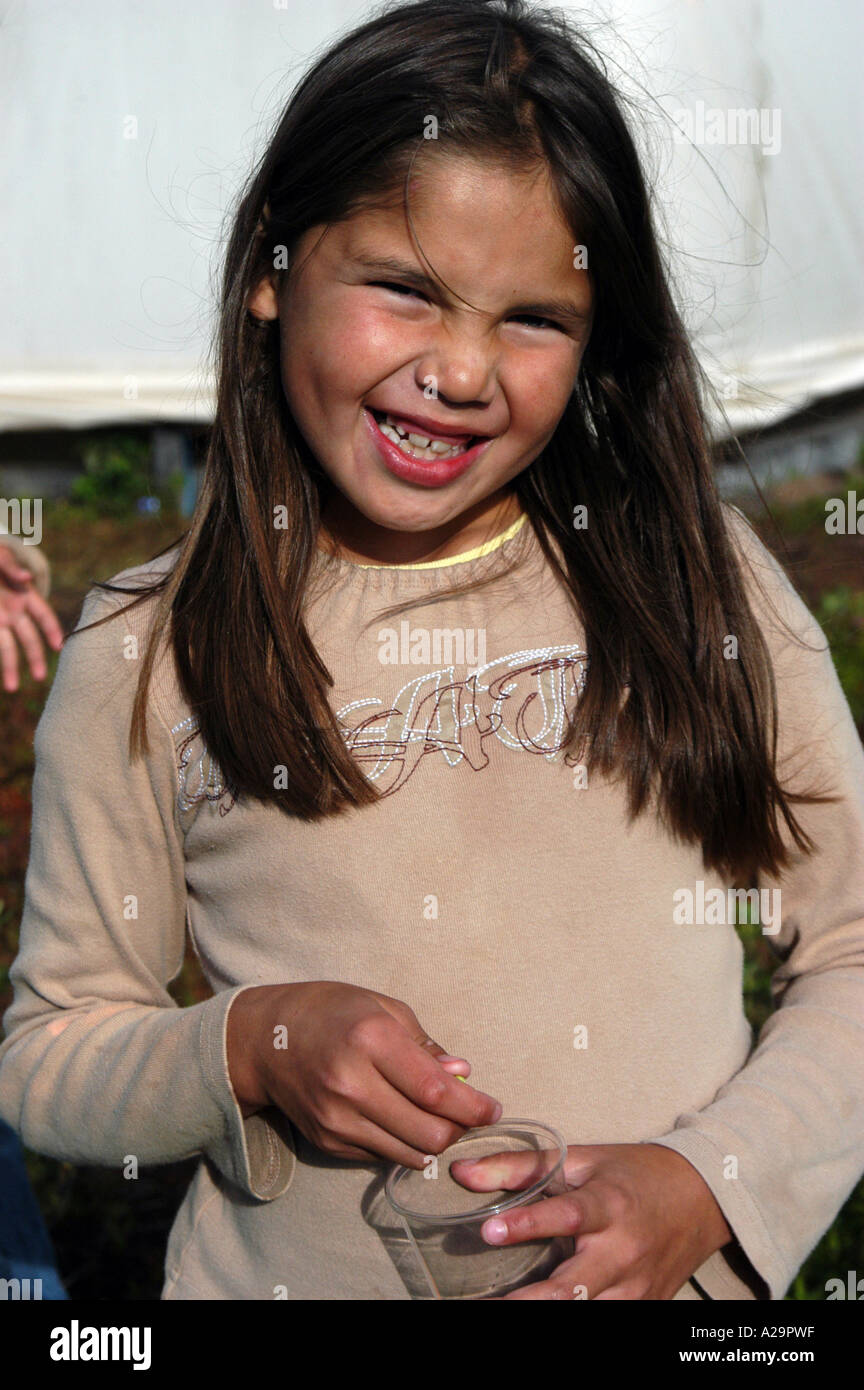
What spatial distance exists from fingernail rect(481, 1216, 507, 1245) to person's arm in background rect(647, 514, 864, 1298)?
23 centimetres

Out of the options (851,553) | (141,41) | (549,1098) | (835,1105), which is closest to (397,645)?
(549,1098)

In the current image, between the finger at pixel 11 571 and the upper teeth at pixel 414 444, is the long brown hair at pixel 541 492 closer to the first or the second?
the upper teeth at pixel 414 444

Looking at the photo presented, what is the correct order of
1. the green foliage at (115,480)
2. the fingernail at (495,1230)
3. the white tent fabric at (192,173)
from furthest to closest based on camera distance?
the green foliage at (115,480) < the white tent fabric at (192,173) < the fingernail at (495,1230)

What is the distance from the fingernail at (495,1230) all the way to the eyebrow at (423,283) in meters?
0.71

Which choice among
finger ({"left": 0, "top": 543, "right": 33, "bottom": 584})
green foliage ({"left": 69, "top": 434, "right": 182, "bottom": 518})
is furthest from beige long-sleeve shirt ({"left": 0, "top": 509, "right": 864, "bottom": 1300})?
green foliage ({"left": 69, "top": 434, "right": 182, "bottom": 518})

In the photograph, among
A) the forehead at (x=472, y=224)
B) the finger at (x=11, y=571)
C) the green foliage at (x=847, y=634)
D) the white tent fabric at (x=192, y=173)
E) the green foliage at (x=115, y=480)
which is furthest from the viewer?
the green foliage at (x=115, y=480)

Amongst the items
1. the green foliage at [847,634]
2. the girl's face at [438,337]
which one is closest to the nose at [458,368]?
the girl's face at [438,337]

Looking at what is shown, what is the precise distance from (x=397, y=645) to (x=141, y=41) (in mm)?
4431

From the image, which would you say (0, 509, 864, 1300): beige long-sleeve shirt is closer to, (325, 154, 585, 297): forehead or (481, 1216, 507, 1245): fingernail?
(481, 1216, 507, 1245): fingernail

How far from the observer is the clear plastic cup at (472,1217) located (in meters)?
1.06

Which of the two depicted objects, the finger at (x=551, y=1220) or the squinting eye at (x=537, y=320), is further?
the squinting eye at (x=537, y=320)

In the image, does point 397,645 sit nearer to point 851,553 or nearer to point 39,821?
point 39,821

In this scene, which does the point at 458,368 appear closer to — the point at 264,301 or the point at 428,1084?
the point at 264,301
